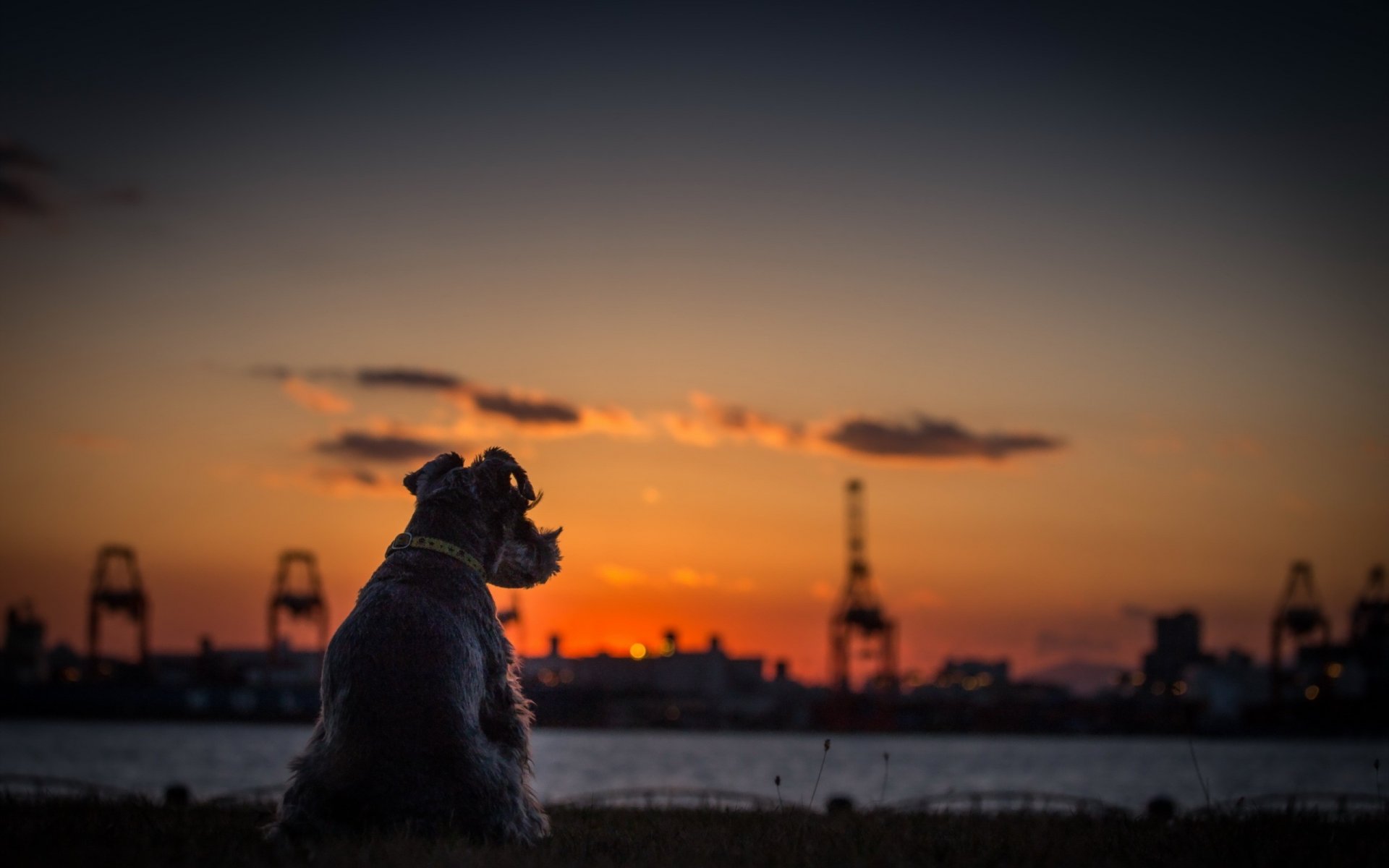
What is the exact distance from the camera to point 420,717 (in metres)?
6.44

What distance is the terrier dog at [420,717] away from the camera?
21.1ft

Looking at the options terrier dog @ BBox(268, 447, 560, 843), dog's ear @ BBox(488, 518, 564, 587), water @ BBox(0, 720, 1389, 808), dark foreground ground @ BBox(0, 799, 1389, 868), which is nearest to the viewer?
dark foreground ground @ BBox(0, 799, 1389, 868)

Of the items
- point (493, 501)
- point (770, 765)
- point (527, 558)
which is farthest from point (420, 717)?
point (770, 765)

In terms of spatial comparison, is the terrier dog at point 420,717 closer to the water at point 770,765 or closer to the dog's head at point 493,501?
the dog's head at point 493,501

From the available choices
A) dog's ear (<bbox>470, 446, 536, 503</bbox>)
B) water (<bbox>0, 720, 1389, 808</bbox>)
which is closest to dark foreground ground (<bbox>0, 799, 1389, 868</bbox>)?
dog's ear (<bbox>470, 446, 536, 503</bbox>)

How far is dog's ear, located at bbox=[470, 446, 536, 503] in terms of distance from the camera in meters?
7.51

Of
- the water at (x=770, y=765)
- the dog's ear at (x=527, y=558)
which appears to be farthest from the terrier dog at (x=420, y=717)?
the water at (x=770, y=765)

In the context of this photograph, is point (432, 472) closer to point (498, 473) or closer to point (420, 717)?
point (498, 473)

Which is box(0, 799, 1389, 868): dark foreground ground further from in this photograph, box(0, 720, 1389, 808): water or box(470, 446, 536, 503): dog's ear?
box(0, 720, 1389, 808): water

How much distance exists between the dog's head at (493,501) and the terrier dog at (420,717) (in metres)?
0.16

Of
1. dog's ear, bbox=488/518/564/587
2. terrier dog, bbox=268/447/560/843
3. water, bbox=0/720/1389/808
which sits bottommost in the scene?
water, bbox=0/720/1389/808

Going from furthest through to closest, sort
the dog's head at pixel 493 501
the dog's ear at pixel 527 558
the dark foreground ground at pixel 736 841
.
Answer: the dog's ear at pixel 527 558, the dog's head at pixel 493 501, the dark foreground ground at pixel 736 841

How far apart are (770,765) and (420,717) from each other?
96963 mm

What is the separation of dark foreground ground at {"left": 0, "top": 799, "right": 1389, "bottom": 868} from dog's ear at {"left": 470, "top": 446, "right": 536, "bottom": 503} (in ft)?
6.38
